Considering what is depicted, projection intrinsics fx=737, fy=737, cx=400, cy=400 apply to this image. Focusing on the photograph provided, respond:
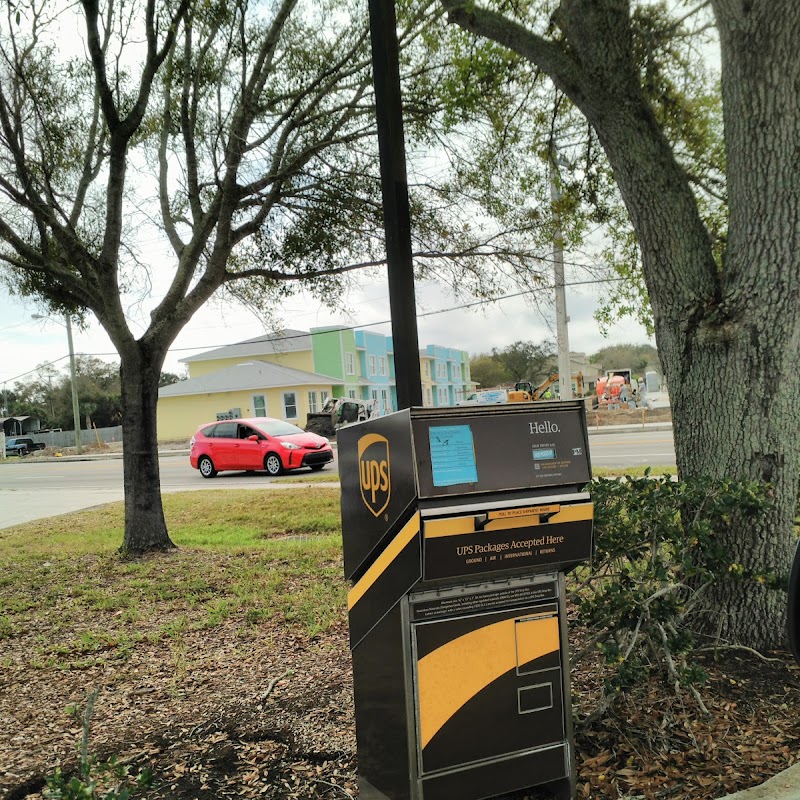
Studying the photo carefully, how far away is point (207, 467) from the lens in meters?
21.3

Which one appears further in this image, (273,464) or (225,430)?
(225,430)

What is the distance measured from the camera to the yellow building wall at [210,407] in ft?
138

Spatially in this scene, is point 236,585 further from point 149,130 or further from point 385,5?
point 149,130

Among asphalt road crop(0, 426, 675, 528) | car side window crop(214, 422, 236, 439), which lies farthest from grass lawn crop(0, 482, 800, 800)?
car side window crop(214, 422, 236, 439)

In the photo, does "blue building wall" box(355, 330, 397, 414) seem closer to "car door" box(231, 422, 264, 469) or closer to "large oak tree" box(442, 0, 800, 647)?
"car door" box(231, 422, 264, 469)

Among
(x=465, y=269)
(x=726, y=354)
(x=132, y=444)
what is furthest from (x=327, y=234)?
(x=726, y=354)

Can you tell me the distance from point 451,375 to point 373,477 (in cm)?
5854

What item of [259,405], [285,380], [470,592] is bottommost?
[470,592]

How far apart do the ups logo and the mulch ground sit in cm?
126

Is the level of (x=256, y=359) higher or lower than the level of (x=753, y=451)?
higher

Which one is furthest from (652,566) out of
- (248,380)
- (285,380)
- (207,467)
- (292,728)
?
(248,380)

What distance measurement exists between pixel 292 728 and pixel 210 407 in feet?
138

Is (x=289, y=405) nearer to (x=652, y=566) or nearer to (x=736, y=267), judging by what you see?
(x=736, y=267)

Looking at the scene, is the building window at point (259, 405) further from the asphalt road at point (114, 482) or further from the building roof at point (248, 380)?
the asphalt road at point (114, 482)
